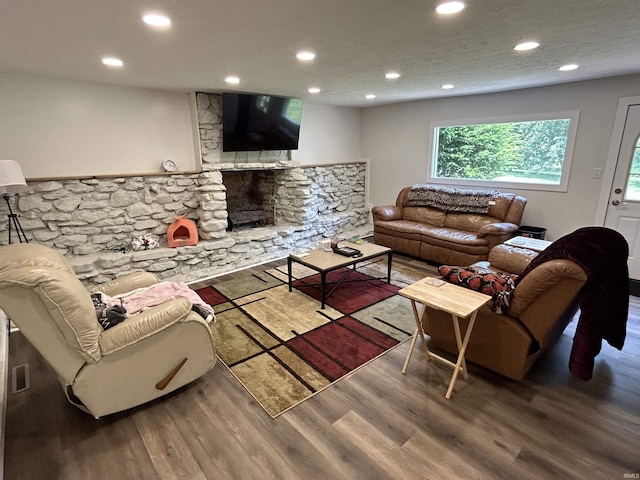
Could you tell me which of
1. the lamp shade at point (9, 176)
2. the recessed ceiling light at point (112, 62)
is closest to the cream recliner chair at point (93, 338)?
the lamp shade at point (9, 176)

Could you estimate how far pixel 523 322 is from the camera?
211 centimetres

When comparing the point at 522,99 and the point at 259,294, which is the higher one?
the point at 522,99

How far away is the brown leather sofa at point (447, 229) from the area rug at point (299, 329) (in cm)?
73

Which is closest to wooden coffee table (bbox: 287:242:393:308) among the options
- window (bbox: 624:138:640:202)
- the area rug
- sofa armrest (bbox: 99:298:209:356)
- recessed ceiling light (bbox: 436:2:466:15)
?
the area rug

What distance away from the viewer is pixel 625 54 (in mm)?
2682

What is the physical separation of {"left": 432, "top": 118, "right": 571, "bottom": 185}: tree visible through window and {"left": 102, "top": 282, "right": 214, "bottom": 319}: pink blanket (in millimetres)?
4376

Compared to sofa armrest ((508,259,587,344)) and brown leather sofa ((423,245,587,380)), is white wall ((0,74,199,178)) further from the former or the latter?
sofa armrest ((508,259,587,344))

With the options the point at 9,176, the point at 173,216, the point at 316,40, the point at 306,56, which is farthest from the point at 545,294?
the point at 9,176

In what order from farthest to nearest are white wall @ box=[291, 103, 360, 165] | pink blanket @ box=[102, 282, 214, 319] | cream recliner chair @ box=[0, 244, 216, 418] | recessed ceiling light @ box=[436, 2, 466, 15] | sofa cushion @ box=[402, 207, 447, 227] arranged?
1. white wall @ box=[291, 103, 360, 165]
2. sofa cushion @ box=[402, 207, 447, 227]
3. pink blanket @ box=[102, 282, 214, 319]
4. recessed ceiling light @ box=[436, 2, 466, 15]
5. cream recliner chair @ box=[0, 244, 216, 418]

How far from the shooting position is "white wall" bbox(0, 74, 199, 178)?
127 inches

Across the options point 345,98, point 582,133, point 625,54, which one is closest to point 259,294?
point 345,98

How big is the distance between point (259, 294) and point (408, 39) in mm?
2749

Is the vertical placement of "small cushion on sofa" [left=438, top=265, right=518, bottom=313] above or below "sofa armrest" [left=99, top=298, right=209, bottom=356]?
above

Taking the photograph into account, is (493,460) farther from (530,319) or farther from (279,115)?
(279,115)
